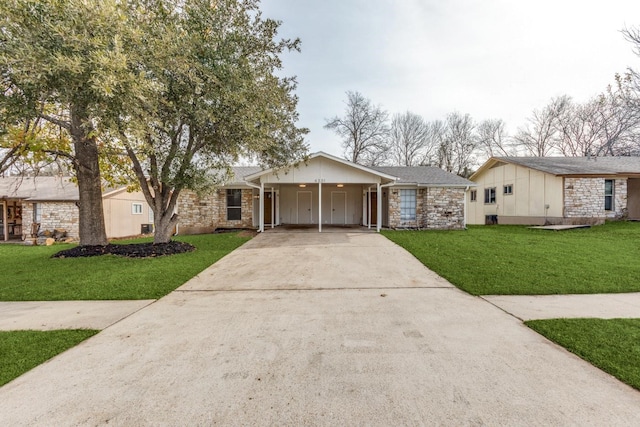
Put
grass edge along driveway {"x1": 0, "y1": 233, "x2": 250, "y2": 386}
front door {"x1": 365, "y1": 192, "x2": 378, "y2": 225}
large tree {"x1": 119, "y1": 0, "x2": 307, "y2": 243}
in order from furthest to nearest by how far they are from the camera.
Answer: front door {"x1": 365, "y1": 192, "x2": 378, "y2": 225} < large tree {"x1": 119, "y1": 0, "x2": 307, "y2": 243} < grass edge along driveway {"x1": 0, "y1": 233, "x2": 250, "y2": 386}

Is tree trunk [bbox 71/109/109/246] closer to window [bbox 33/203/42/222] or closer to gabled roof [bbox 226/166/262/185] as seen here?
gabled roof [bbox 226/166/262/185]

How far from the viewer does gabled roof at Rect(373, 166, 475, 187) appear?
1491 cm

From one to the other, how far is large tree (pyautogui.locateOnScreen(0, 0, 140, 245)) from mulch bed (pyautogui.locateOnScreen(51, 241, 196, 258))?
4.07 metres

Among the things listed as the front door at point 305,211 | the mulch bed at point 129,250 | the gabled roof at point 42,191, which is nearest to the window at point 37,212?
the gabled roof at point 42,191

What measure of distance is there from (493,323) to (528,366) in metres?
1.09

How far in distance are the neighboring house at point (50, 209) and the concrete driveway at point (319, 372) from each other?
14.1 metres

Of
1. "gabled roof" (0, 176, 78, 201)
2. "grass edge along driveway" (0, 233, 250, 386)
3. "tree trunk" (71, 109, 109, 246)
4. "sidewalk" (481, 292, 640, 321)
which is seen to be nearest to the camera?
"grass edge along driveway" (0, 233, 250, 386)

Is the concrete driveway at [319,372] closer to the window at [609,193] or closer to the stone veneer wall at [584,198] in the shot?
the stone veneer wall at [584,198]

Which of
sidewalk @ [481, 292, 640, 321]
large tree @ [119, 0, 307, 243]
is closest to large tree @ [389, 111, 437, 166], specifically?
large tree @ [119, 0, 307, 243]

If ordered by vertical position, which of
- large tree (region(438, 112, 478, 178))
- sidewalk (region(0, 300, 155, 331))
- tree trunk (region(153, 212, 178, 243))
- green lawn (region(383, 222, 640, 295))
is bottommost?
sidewalk (region(0, 300, 155, 331))

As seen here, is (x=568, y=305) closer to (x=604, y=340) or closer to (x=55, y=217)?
(x=604, y=340)

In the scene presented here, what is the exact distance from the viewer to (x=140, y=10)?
23.2 ft

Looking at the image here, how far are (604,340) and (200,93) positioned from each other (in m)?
8.62

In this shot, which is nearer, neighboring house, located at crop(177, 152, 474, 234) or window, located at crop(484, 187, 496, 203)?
neighboring house, located at crop(177, 152, 474, 234)
